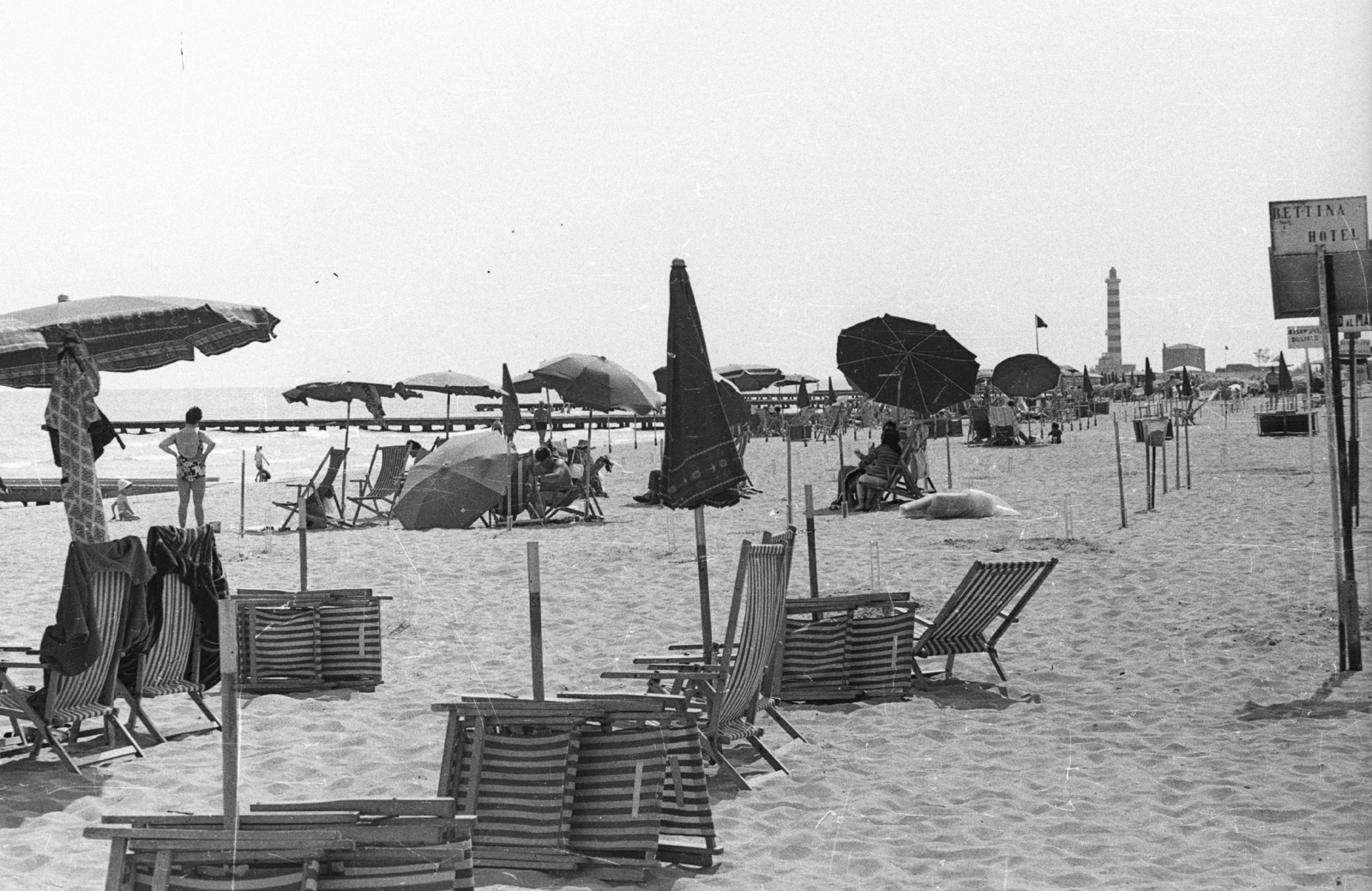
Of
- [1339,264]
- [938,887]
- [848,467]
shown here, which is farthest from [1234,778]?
[848,467]

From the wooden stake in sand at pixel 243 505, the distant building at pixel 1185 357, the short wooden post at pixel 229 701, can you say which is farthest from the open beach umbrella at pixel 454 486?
the distant building at pixel 1185 357

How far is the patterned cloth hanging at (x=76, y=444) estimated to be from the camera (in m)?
5.33

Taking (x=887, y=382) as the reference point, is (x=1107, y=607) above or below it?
below

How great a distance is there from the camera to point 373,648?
259 inches

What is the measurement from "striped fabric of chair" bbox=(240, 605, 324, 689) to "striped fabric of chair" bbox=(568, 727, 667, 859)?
2.99 metres

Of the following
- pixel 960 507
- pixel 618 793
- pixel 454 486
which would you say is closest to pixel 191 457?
pixel 454 486

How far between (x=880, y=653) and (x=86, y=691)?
3380mm

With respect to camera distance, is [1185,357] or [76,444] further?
[1185,357]

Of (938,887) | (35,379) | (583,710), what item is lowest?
(938,887)

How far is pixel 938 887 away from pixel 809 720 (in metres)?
2.12

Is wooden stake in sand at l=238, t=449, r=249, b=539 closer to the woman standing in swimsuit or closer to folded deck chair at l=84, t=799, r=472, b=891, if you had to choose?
the woman standing in swimsuit

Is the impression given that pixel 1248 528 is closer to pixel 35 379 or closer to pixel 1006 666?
pixel 1006 666

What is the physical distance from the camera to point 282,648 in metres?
6.51

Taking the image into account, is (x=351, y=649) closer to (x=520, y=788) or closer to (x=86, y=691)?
(x=86, y=691)
